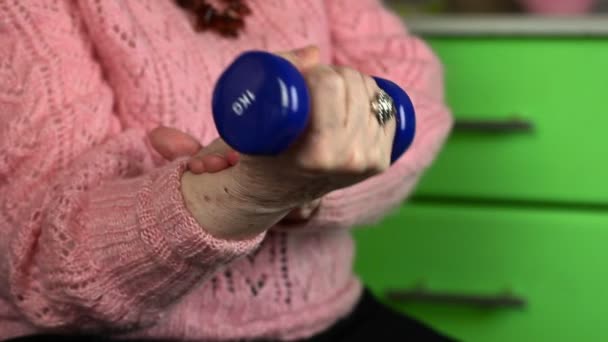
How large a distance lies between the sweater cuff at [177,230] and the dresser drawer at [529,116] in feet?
1.91

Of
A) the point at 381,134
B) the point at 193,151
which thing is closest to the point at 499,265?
the point at 193,151

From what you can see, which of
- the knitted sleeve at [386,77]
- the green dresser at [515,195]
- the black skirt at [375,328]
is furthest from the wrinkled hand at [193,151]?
the green dresser at [515,195]

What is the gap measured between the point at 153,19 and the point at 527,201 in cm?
54

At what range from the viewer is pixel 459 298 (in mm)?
1031

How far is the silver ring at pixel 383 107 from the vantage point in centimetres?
37

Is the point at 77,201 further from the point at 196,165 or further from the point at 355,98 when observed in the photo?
the point at 355,98

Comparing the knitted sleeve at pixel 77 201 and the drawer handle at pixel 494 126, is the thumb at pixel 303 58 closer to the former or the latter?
the knitted sleeve at pixel 77 201

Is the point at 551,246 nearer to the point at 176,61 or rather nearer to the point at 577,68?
the point at 577,68

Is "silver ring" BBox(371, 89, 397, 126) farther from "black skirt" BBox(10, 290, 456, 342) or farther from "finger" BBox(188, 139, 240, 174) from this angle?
"black skirt" BBox(10, 290, 456, 342)

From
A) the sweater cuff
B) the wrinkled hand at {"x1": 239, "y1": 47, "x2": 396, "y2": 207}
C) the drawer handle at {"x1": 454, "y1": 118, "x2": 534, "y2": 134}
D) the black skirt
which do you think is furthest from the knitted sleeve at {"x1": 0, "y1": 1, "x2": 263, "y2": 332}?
the drawer handle at {"x1": 454, "y1": 118, "x2": 534, "y2": 134}

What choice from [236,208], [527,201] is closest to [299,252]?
[236,208]

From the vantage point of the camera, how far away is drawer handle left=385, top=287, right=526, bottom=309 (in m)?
1.01

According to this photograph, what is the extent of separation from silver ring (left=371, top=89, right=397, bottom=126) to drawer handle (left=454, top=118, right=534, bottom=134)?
2.07 feet

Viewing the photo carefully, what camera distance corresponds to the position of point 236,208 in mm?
431
